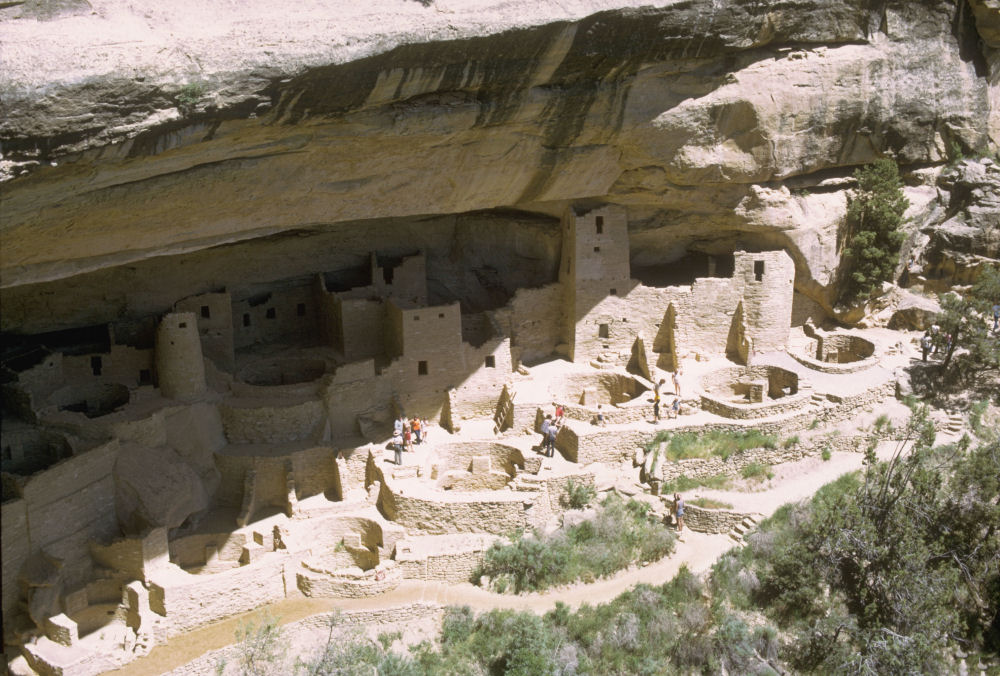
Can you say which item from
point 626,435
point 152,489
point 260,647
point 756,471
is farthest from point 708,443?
point 152,489

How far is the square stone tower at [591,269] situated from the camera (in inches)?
691

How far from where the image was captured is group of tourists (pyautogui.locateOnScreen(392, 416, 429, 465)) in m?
15.7

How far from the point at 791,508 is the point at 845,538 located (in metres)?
1.17

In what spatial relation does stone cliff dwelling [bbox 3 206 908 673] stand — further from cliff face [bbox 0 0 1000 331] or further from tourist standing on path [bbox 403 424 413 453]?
cliff face [bbox 0 0 1000 331]

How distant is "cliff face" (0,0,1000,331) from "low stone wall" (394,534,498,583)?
4.70 metres

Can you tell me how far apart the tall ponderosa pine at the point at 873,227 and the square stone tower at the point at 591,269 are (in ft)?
12.9

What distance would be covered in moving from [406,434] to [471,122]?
485 cm

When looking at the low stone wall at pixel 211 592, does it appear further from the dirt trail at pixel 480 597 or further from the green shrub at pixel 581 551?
the green shrub at pixel 581 551

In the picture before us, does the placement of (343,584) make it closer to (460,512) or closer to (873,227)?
(460,512)

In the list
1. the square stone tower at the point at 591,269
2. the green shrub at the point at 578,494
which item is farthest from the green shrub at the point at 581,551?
the square stone tower at the point at 591,269

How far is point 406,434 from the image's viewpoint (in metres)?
16.0

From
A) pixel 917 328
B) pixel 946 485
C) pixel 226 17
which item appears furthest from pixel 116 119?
pixel 917 328

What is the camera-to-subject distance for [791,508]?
1522cm

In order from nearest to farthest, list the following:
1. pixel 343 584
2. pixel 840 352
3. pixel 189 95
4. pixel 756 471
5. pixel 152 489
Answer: pixel 189 95
pixel 343 584
pixel 152 489
pixel 756 471
pixel 840 352
